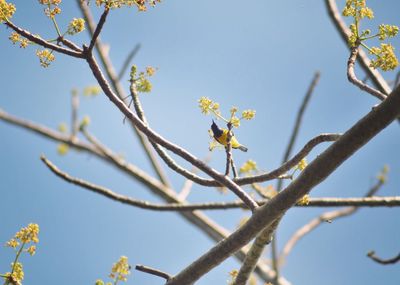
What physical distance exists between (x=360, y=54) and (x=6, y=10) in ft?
11.7

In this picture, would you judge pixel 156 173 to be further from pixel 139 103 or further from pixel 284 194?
pixel 284 194

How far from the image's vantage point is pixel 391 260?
148 inches

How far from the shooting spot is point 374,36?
3035 millimetres

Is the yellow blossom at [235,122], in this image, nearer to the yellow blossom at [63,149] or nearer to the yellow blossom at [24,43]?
the yellow blossom at [24,43]

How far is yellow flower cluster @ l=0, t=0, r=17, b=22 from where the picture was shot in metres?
2.55

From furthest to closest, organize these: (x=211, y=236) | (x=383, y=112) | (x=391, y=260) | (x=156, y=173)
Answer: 1. (x=156, y=173)
2. (x=211, y=236)
3. (x=391, y=260)
4. (x=383, y=112)

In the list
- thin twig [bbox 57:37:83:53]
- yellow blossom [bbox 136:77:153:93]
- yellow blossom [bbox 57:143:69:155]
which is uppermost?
yellow blossom [bbox 57:143:69:155]

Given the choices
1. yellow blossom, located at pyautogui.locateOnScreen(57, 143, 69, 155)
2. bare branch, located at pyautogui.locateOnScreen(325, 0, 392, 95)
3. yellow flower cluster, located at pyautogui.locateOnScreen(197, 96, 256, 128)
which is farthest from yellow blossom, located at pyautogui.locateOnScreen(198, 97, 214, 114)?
yellow blossom, located at pyautogui.locateOnScreen(57, 143, 69, 155)

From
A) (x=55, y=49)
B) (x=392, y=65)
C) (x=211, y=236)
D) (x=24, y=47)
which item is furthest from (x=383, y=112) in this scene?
(x=211, y=236)

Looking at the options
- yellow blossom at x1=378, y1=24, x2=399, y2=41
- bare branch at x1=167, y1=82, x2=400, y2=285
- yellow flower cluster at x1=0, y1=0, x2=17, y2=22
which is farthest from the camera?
yellow blossom at x1=378, y1=24, x2=399, y2=41

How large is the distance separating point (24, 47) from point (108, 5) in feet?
1.82

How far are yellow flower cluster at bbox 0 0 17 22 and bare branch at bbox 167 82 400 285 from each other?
1.75 metres

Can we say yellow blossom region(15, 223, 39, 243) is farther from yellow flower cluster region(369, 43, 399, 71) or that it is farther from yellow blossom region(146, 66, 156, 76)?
yellow flower cluster region(369, 43, 399, 71)

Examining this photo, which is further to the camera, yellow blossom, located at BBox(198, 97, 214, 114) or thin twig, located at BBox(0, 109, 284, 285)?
thin twig, located at BBox(0, 109, 284, 285)
